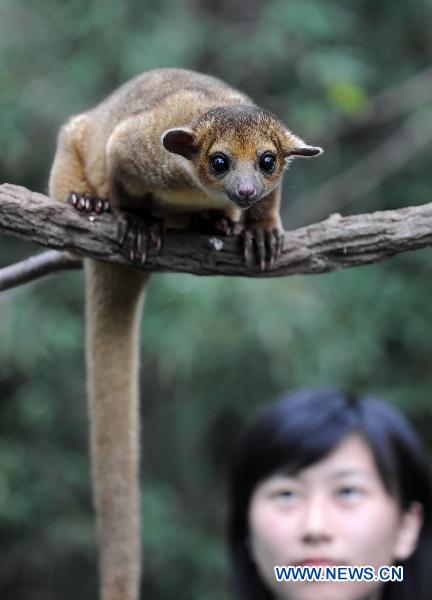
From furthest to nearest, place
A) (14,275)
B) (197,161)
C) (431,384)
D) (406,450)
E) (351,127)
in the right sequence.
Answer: (351,127) < (431,384) < (406,450) < (197,161) < (14,275)

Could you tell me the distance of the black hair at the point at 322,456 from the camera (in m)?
3.38

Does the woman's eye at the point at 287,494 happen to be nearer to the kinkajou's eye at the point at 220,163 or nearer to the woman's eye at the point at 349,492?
the woman's eye at the point at 349,492

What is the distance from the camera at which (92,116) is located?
3.67 meters

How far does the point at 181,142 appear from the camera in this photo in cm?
293

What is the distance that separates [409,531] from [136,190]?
164cm

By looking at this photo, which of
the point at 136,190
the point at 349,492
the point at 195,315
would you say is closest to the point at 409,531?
the point at 349,492

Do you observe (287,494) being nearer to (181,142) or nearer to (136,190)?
(136,190)

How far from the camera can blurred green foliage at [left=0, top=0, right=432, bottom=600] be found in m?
5.74

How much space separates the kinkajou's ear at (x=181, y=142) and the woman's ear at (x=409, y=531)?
1587 mm

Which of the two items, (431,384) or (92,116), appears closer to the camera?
(92,116)

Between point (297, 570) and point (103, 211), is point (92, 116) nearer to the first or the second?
point (103, 211)

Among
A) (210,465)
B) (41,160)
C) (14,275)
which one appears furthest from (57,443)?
(14,275)

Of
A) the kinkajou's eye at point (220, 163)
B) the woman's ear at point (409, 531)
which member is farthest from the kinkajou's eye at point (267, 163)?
the woman's ear at point (409, 531)

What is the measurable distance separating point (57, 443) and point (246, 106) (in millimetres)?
4214
